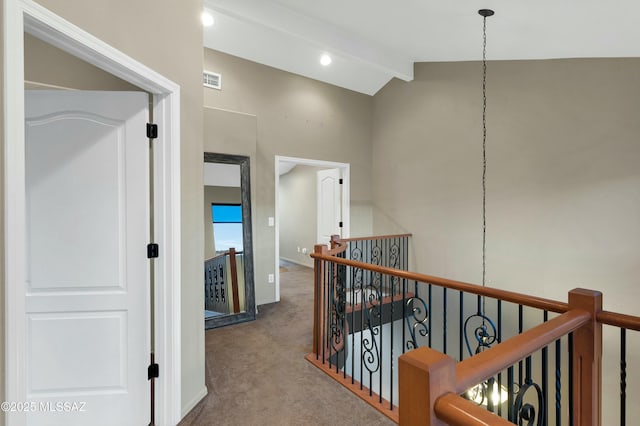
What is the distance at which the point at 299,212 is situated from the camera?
750 cm

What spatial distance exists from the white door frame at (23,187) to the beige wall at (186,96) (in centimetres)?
10

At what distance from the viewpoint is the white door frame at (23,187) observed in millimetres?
1061

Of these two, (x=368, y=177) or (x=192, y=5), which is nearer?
(x=192, y=5)

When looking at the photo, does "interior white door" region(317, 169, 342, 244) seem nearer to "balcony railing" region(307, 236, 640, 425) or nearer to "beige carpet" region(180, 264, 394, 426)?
"balcony railing" region(307, 236, 640, 425)

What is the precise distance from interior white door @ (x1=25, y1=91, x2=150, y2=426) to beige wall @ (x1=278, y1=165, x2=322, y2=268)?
16.4 feet

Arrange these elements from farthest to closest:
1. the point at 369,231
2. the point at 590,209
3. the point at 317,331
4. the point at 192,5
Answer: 1. the point at 369,231
2. the point at 590,209
3. the point at 317,331
4. the point at 192,5

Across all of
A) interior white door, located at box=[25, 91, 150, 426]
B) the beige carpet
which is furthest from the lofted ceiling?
the beige carpet

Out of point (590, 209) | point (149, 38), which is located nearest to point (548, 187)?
point (590, 209)

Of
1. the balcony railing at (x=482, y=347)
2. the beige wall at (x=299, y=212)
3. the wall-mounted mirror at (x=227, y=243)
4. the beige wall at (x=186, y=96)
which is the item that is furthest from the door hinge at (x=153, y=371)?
the beige wall at (x=299, y=212)

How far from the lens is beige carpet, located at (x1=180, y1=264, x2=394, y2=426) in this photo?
2090 mm

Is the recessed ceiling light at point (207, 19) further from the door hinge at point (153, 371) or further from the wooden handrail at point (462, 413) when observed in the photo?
the wooden handrail at point (462, 413)

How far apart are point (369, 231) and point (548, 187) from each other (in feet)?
8.78

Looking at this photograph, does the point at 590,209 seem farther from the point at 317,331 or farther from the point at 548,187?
the point at 317,331

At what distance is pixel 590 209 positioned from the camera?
3457mm
